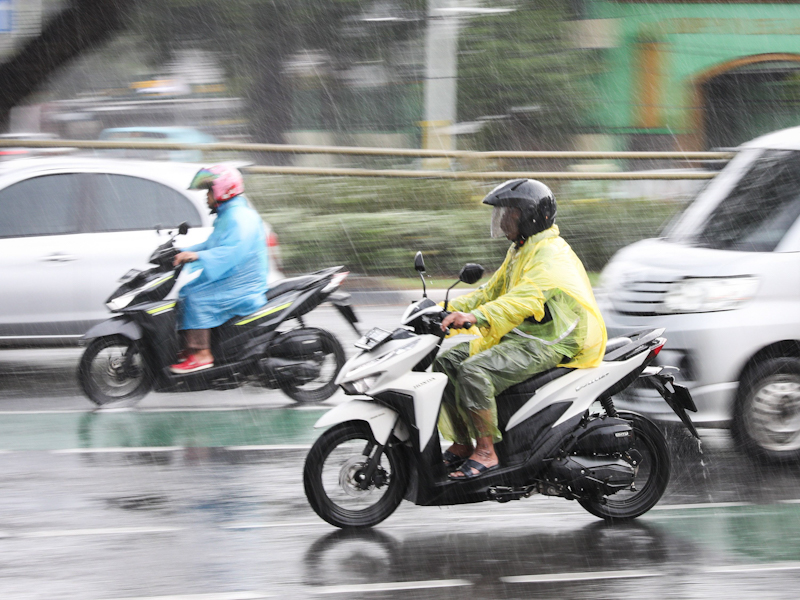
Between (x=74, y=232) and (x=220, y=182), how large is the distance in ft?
5.72

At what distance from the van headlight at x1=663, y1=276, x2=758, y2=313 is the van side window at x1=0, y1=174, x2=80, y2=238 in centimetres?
503

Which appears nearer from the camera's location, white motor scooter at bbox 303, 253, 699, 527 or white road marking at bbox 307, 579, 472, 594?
white road marking at bbox 307, 579, 472, 594

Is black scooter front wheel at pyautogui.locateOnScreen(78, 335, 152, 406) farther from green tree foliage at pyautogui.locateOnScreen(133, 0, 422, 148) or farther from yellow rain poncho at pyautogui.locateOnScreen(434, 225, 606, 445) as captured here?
green tree foliage at pyautogui.locateOnScreen(133, 0, 422, 148)

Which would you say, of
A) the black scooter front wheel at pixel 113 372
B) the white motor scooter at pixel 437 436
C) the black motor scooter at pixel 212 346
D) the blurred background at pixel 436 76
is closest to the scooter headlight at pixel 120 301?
the black motor scooter at pixel 212 346

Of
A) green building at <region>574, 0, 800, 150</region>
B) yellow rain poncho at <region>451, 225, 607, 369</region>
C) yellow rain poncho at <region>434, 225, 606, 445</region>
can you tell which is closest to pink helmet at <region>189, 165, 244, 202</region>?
yellow rain poncho at <region>451, 225, 607, 369</region>

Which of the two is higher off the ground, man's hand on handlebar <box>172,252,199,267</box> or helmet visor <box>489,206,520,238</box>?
man's hand on handlebar <box>172,252,199,267</box>

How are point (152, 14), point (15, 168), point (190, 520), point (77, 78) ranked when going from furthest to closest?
1. point (77, 78)
2. point (152, 14)
3. point (15, 168)
4. point (190, 520)

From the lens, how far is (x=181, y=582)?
15.3 feet

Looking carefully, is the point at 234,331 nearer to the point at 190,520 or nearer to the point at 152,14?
the point at 190,520

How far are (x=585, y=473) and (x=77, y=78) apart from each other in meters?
21.2

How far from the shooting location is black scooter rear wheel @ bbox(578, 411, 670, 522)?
17.7ft

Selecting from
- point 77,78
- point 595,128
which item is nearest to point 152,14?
point 77,78

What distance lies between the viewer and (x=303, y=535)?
17.4 feet

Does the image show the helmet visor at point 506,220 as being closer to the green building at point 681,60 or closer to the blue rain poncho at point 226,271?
the blue rain poncho at point 226,271
